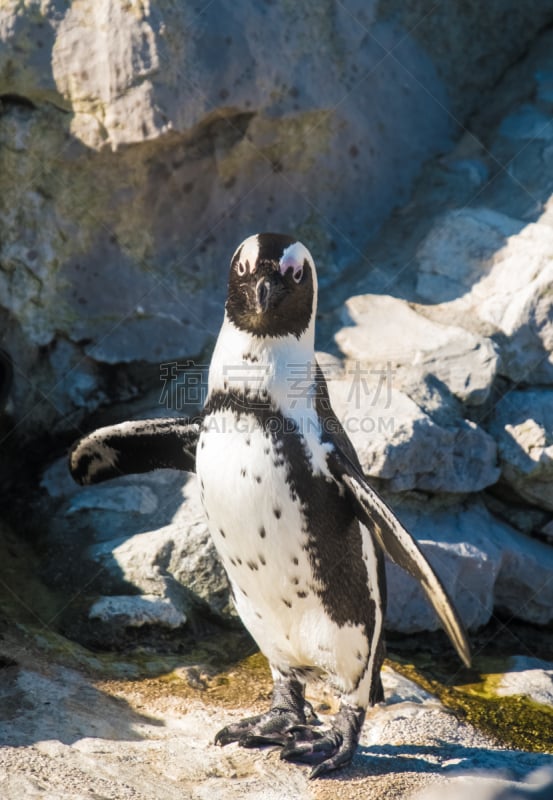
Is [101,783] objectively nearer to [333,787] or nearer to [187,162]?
[333,787]

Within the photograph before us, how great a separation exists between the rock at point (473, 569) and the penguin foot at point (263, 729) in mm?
1019

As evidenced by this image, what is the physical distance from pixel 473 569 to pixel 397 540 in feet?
4.57

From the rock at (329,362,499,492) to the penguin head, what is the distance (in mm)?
1172

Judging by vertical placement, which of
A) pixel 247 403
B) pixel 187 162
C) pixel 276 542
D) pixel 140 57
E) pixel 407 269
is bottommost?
pixel 276 542

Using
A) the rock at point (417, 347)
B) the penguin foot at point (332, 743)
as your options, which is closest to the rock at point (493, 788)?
the penguin foot at point (332, 743)

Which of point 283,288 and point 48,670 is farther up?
point 283,288

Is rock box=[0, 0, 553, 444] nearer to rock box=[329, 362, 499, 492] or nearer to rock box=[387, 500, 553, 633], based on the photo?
rock box=[329, 362, 499, 492]

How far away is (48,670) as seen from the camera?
356 centimetres

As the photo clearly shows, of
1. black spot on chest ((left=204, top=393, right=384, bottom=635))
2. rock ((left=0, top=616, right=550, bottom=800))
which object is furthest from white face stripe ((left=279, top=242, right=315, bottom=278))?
rock ((left=0, top=616, right=550, bottom=800))

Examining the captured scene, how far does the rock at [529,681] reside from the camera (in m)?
3.92

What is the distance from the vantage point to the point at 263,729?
324cm

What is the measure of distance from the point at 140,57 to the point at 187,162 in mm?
509

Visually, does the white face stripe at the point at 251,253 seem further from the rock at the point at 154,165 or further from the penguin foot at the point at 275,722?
the rock at the point at 154,165

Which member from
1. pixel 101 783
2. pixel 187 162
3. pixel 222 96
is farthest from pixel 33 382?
pixel 101 783
